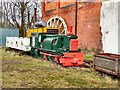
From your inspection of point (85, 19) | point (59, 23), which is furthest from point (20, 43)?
point (59, 23)

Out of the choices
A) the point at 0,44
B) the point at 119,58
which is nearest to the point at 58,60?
the point at 119,58

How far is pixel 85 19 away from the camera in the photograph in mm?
15086

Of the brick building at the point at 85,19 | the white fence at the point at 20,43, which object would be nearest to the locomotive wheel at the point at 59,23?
the brick building at the point at 85,19

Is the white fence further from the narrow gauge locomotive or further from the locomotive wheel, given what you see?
the locomotive wheel

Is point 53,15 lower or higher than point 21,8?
lower

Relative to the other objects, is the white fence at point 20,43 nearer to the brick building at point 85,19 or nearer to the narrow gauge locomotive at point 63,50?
the narrow gauge locomotive at point 63,50

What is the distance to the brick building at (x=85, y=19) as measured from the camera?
13.8m

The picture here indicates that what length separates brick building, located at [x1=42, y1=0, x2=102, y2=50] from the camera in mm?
13812

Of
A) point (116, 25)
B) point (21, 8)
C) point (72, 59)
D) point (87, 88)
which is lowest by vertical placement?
point (87, 88)

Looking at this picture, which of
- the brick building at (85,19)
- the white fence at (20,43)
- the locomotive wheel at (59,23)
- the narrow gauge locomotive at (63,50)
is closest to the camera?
the narrow gauge locomotive at (63,50)

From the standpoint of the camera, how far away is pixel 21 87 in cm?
521

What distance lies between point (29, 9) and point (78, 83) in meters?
27.3

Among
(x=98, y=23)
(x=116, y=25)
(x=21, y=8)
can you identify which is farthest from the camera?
(x=21, y=8)

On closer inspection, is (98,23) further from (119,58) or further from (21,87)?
(21,87)
